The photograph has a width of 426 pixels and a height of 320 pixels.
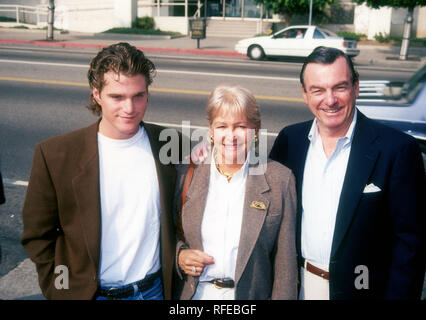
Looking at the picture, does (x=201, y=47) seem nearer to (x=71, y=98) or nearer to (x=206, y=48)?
(x=206, y=48)

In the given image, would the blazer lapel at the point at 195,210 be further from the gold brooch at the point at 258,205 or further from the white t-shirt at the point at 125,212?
the gold brooch at the point at 258,205

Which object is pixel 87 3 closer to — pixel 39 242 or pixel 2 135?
pixel 2 135

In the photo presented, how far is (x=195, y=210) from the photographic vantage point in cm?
246

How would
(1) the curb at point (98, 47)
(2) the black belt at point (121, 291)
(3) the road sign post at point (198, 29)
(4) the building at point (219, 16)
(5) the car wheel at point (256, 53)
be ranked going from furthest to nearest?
(4) the building at point (219, 16)
(3) the road sign post at point (198, 29)
(1) the curb at point (98, 47)
(5) the car wheel at point (256, 53)
(2) the black belt at point (121, 291)

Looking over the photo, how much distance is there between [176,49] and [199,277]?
20.0 m

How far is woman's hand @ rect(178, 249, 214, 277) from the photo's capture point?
2377 mm

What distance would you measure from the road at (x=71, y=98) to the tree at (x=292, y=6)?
11.1 meters

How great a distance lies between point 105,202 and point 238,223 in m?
0.73

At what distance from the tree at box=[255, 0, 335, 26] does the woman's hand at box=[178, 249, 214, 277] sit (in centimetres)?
2657

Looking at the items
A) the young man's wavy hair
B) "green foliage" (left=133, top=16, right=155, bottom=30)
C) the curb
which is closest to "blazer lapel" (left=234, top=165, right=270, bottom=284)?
the young man's wavy hair

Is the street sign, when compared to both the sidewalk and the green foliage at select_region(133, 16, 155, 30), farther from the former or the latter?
the green foliage at select_region(133, 16, 155, 30)

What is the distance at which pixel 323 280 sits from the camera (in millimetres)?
2547

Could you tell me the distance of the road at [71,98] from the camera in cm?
632

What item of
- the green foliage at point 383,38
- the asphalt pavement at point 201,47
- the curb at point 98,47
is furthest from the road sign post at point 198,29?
the green foliage at point 383,38
